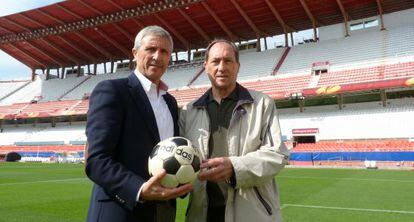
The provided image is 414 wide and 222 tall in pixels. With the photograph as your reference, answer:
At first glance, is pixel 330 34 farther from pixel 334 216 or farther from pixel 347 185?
pixel 334 216

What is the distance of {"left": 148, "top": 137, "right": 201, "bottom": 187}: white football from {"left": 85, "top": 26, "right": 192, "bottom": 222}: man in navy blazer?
8cm

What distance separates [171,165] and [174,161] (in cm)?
3

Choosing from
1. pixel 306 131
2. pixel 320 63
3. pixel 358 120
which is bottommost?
pixel 306 131

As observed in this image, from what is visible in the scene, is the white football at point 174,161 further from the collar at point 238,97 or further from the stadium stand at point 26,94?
the stadium stand at point 26,94

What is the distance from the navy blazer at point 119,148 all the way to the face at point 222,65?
60 cm

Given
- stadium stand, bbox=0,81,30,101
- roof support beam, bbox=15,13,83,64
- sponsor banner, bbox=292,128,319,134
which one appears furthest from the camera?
stadium stand, bbox=0,81,30,101

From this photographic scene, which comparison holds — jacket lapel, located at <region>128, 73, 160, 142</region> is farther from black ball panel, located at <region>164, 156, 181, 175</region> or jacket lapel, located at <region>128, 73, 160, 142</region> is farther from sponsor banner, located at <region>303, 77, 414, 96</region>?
sponsor banner, located at <region>303, 77, 414, 96</region>

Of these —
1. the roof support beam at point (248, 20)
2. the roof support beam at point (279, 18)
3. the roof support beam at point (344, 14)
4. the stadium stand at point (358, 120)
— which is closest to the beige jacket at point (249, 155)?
the stadium stand at point (358, 120)

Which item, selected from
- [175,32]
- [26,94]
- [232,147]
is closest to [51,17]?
[175,32]

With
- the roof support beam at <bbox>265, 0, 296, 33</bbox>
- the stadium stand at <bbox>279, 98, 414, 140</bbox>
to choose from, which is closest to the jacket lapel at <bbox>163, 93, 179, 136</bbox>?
the stadium stand at <bbox>279, 98, 414, 140</bbox>

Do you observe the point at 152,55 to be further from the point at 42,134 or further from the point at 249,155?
the point at 42,134

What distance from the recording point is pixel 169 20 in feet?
116

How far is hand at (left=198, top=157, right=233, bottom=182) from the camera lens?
7.57 ft

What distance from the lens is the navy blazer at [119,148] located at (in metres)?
2.09
